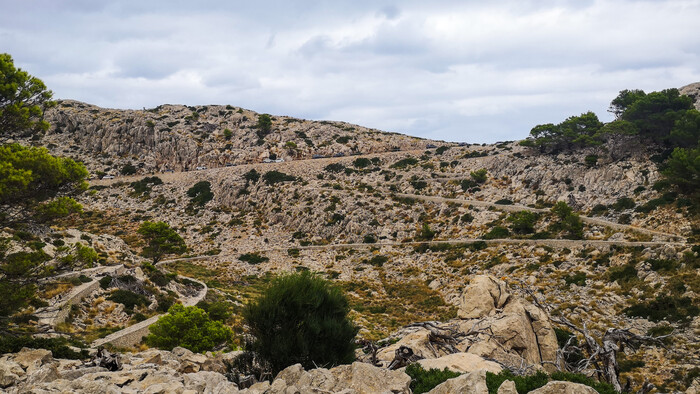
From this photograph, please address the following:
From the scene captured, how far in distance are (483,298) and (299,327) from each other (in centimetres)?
1472

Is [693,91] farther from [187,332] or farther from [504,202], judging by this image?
[187,332]

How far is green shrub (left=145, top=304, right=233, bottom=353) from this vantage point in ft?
93.7

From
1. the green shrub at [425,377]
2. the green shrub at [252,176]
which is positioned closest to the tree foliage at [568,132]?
the green shrub at [252,176]

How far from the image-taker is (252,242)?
80.6 m

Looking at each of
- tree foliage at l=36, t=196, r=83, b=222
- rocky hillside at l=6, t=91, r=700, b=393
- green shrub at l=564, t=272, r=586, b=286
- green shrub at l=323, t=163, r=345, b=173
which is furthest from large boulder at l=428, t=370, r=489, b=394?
green shrub at l=323, t=163, r=345, b=173

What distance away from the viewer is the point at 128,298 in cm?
3897

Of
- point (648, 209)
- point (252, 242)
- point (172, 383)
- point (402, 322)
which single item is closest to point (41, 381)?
point (172, 383)

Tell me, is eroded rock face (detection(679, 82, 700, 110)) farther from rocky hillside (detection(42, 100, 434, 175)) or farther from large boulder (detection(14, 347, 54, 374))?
large boulder (detection(14, 347, 54, 374))

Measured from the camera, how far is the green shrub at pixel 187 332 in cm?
2855

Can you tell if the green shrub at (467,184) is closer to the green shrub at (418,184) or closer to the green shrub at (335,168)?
the green shrub at (418,184)

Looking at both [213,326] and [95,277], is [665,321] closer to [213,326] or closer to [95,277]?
[213,326]

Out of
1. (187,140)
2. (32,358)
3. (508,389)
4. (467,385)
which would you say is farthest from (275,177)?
(508,389)

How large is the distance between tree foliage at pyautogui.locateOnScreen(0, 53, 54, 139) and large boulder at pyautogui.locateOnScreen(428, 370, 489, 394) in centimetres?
2666

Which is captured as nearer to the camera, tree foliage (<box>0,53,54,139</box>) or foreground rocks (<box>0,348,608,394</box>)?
foreground rocks (<box>0,348,608,394</box>)
